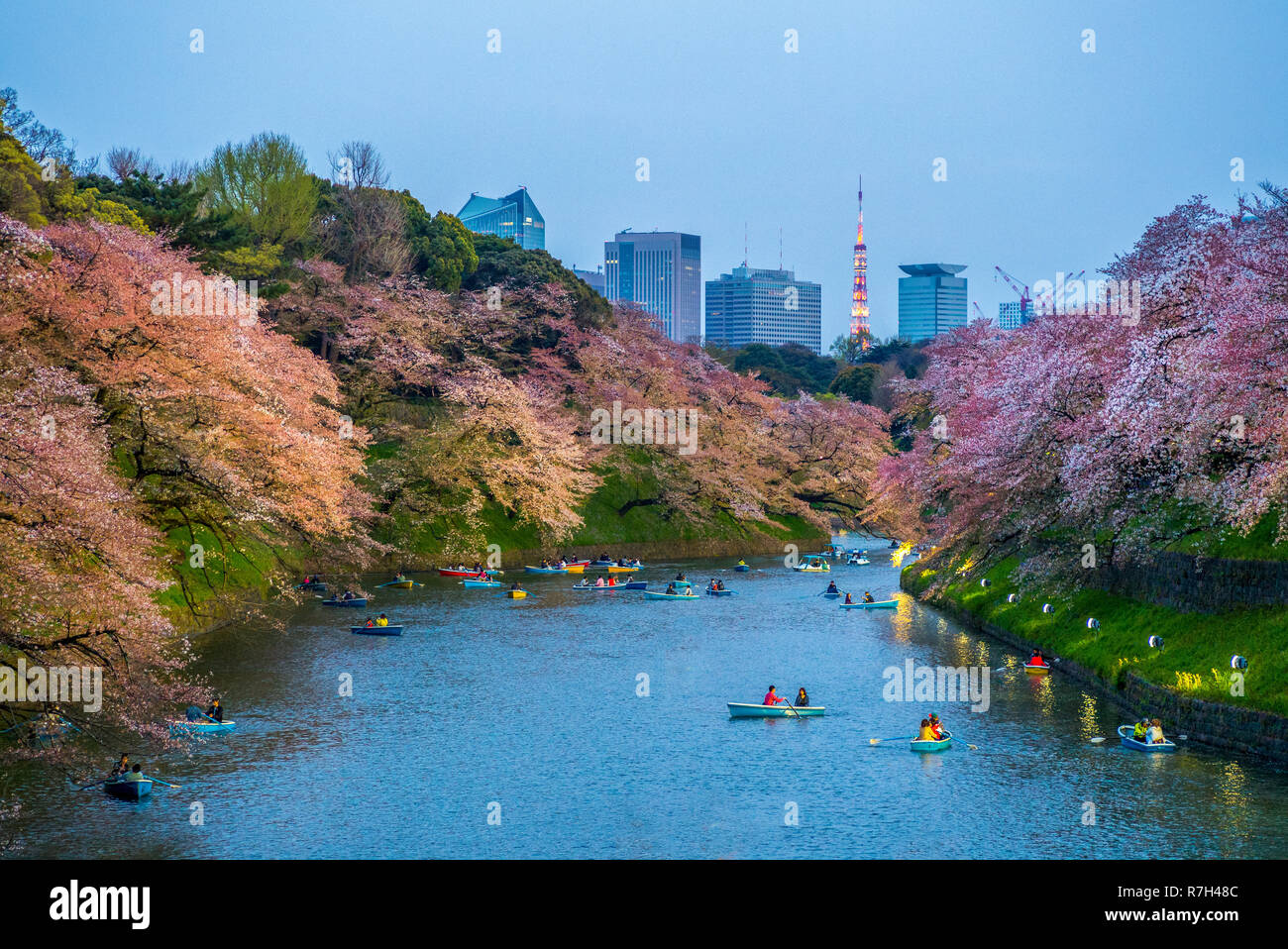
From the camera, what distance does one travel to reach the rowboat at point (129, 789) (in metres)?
26.5

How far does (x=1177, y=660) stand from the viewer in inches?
1337

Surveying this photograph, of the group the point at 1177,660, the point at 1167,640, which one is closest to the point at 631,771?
the point at 1177,660

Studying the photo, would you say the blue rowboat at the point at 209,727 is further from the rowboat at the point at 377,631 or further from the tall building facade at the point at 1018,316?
the tall building facade at the point at 1018,316

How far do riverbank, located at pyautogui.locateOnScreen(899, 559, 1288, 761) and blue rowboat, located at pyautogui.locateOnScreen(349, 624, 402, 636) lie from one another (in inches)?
1013

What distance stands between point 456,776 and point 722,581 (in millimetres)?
43760

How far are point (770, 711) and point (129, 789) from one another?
18.4 meters

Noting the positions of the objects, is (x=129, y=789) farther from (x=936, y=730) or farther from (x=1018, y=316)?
(x=1018, y=316)

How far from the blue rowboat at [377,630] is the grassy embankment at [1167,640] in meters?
25.8

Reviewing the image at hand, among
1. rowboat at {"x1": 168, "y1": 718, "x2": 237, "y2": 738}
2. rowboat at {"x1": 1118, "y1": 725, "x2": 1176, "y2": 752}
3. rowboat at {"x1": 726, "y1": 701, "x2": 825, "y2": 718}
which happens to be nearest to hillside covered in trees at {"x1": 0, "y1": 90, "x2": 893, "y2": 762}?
rowboat at {"x1": 168, "y1": 718, "x2": 237, "y2": 738}

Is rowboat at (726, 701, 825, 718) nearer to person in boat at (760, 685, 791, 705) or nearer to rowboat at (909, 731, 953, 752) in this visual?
person in boat at (760, 685, 791, 705)

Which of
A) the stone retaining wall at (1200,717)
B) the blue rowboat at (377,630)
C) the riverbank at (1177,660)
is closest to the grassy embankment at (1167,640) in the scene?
the riverbank at (1177,660)

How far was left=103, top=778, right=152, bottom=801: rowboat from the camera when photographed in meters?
26.5
